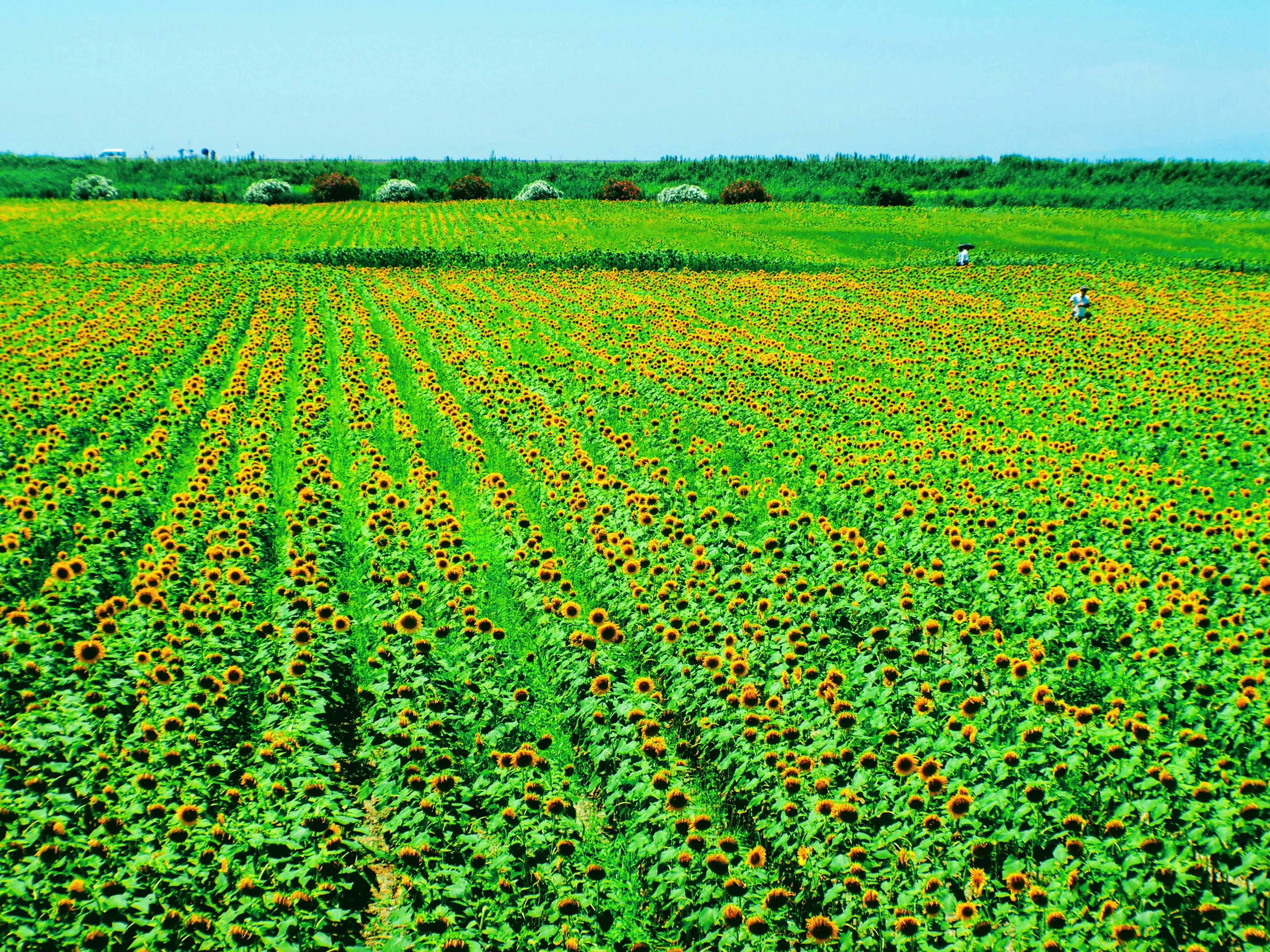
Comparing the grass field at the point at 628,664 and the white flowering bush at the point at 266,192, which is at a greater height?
the white flowering bush at the point at 266,192

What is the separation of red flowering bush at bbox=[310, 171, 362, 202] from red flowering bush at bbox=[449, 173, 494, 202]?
374 inches

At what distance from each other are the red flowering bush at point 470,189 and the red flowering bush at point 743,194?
2411 centimetres

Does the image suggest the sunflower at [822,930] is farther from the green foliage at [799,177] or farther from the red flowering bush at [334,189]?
the red flowering bush at [334,189]

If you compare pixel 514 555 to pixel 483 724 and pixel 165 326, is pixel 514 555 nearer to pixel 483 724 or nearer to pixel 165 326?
pixel 483 724

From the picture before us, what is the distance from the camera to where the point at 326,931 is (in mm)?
3635

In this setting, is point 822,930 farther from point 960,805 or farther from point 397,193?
point 397,193

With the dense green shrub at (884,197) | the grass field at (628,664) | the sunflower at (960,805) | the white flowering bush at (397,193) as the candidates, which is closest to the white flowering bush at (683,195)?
the dense green shrub at (884,197)

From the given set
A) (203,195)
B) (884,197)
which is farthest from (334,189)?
(884,197)

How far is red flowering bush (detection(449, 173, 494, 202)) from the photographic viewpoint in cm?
8088

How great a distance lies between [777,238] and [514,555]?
43.6 metres

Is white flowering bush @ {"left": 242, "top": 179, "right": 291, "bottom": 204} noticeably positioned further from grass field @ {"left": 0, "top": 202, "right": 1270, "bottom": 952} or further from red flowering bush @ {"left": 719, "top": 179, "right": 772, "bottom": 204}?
grass field @ {"left": 0, "top": 202, "right": 1270, "bottom": 952}

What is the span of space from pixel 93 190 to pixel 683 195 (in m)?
55.6

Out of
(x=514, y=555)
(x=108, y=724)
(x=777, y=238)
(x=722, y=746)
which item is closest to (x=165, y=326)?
(x=514, y=555)

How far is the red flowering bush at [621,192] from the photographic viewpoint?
7950cm
